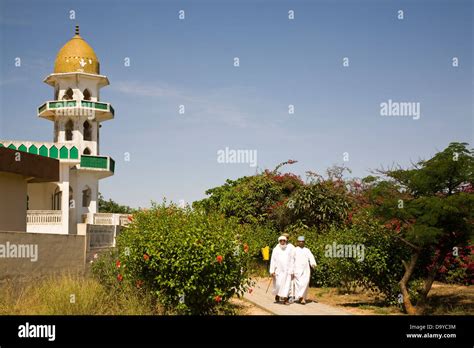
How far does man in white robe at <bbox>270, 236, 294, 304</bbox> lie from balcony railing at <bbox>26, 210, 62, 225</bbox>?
20.3 metres

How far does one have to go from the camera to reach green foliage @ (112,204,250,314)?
11312mm

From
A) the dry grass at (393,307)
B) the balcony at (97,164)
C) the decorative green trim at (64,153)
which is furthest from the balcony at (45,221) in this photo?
the dry grass at (393,307)

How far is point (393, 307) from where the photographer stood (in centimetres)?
1520

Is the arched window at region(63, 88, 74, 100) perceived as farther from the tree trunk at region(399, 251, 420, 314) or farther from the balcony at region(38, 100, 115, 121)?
the tree trunk at region(399, 251, 420, 314)

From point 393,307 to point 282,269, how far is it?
2780 mm

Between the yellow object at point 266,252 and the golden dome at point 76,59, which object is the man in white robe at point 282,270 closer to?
the yellow object at point 266,252

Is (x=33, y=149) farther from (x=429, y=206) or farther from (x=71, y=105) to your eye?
(x=429, y=206)

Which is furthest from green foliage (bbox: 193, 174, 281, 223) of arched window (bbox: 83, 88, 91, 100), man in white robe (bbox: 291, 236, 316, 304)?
man in white robe (bbox: 291, 236, 316, 304)

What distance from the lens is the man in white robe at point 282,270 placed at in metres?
15.8

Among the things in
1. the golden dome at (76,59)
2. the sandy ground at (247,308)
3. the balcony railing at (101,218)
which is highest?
the golden dome at (76,59)

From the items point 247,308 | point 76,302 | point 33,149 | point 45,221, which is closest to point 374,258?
point 247,308

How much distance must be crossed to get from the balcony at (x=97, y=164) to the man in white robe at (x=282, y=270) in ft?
85.0
